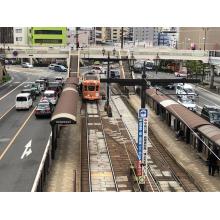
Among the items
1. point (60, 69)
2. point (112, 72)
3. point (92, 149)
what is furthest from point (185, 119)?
point (60, 69)

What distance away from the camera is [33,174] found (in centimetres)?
2236

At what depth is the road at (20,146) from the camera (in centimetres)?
2138

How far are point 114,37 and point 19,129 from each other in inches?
6508

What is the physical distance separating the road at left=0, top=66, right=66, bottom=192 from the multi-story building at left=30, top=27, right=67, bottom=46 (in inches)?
2963

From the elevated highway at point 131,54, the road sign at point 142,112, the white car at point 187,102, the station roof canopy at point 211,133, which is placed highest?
the elevated highway at point 131,54

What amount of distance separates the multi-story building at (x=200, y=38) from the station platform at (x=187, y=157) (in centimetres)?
5436

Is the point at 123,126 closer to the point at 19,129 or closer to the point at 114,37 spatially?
the point at 19,129

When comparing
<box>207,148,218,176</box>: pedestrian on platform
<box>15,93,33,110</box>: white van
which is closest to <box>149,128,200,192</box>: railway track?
<box>207,148,218,176</box>: pedestrian on platform

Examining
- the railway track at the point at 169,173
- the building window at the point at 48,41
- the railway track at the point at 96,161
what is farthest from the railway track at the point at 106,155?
the building window at the point at 48,41

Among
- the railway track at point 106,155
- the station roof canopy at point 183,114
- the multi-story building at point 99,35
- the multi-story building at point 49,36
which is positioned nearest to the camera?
the railway track at point 106,155

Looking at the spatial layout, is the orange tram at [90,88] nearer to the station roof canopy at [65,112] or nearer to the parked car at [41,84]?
the parked car at [41,84]

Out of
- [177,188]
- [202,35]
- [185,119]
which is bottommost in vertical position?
[177,188]

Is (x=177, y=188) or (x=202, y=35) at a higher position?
(x=202, y=35)

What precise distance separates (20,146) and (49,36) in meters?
95.1
